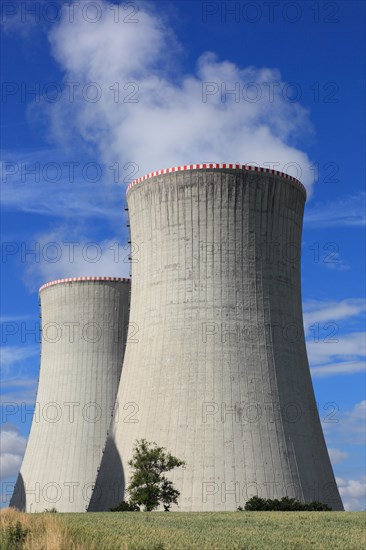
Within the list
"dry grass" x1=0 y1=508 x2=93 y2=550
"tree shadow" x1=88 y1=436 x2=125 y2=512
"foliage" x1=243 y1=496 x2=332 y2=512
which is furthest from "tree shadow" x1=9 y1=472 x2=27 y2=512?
"dry grass" x1=0 y1=508 x2=93 y2=550

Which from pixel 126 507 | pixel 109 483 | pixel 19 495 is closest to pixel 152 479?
pixel 126 507

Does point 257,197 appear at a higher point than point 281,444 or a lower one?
higher

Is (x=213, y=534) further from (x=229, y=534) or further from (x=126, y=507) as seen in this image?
(x=126, y=507)

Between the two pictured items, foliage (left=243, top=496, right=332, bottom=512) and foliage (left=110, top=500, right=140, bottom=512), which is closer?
foliage (left=243, top=496, right=332, bottom=512)

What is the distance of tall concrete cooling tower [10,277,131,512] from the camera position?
121 ft

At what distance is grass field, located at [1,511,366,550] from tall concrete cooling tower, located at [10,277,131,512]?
1921 centimetres

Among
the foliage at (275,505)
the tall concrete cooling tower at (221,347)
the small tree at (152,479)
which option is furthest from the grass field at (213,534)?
the tall concrete cooling tower at (221,347)

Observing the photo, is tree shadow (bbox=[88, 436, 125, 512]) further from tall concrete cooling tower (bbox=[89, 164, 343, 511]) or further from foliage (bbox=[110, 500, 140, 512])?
foliage (bbox=[110, 500, 140, 512])

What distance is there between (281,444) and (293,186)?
29.3 feet

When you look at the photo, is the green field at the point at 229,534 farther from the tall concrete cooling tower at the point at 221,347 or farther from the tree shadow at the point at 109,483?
the tree shadow at the point at 109,483

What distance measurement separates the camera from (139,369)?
28.2m

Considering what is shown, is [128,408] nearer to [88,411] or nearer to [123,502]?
[123,502]

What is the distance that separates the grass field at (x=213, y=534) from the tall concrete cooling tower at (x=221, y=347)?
7181 mm

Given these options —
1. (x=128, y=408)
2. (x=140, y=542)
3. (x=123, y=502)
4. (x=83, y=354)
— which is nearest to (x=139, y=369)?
(x=128, y=408)
